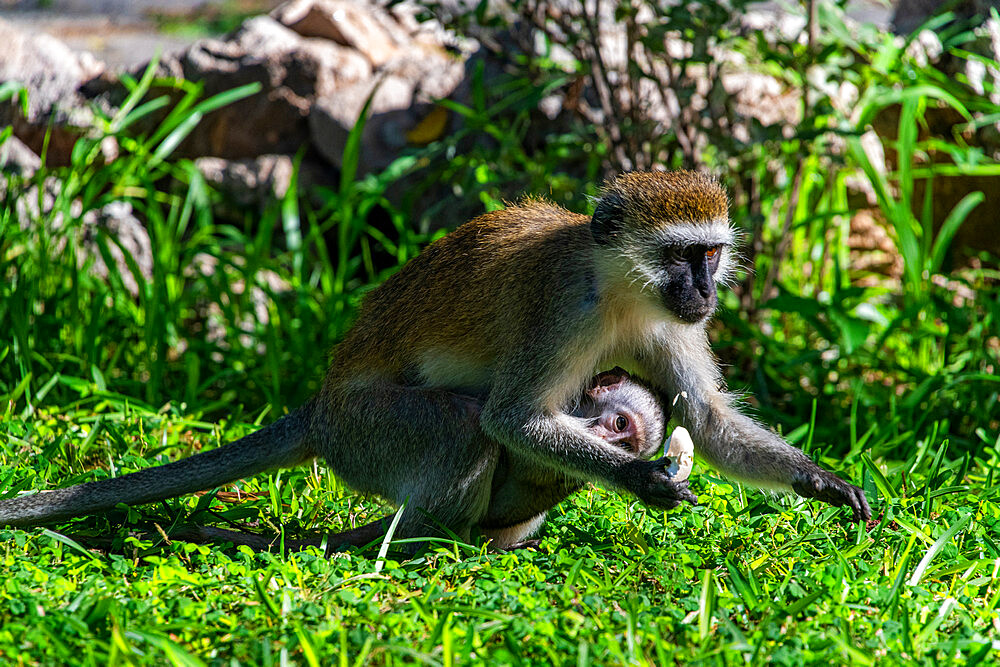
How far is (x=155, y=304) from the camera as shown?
6.00 meters

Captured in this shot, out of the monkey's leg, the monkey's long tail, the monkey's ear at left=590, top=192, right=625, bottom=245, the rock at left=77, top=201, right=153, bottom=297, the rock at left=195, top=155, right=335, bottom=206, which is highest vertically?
the monkey's ear at left=590, top=192, right=625, bottom=245

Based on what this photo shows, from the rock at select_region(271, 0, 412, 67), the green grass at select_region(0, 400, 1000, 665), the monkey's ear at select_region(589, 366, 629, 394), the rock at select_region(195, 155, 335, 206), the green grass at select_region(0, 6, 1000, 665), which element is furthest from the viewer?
the rock at select_region(271, 0, 412, 67)

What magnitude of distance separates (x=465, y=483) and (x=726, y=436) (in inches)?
43.0

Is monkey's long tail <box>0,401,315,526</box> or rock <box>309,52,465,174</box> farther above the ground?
rock <box>309,52,465,174</box>

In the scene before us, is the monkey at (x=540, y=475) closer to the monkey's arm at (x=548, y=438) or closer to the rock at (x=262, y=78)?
the monkey's arm at (x=548, y=438)

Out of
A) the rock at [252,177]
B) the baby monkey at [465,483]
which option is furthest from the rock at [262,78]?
the baby monkey at [465,483]

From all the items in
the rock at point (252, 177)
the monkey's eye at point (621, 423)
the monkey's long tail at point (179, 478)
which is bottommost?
the rock at point (252, 177)

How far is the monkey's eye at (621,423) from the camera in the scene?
4098mm

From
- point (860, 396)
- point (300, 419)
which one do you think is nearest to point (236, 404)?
point (300, 419)

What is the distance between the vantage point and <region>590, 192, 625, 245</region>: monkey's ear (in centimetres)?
386

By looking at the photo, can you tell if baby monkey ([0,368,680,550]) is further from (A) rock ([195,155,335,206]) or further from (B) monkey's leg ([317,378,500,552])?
(A) rock ([195,155,335,206])

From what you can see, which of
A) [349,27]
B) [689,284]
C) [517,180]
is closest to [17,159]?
[349,27]

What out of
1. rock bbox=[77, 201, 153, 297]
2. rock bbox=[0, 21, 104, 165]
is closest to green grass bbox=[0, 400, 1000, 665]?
rock bbox=[77, 201, 153, 297]

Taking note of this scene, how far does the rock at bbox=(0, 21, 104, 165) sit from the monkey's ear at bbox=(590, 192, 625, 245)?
5.62m
